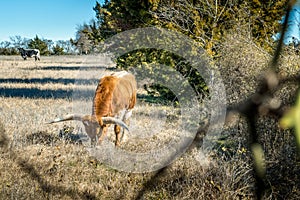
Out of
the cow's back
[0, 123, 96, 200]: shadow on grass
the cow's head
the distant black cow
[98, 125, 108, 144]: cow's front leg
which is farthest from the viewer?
the distant black cow

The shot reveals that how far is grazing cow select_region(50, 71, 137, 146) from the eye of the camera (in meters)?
5.90

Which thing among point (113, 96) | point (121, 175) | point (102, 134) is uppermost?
point (113, 96)

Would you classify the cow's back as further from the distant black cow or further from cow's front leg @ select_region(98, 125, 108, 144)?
the distant black cow

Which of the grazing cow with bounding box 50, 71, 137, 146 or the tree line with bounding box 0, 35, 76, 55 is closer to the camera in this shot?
the grazing cow with bounding box 50, 71, 137, 146

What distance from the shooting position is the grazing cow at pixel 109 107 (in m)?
5.90

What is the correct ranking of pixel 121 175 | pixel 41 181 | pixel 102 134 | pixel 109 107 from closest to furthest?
pixel 41 181, pixel 121 175, pixel 102 134, pixel 109 107

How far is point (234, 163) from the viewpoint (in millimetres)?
3697

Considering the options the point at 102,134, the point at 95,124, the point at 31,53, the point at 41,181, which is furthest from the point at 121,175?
the point at 31,53

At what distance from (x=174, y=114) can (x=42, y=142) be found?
315cm

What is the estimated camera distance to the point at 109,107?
6320 mm

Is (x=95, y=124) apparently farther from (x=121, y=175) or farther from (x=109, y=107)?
(x=121, y=175)

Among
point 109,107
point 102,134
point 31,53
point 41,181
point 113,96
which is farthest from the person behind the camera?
point 31,53

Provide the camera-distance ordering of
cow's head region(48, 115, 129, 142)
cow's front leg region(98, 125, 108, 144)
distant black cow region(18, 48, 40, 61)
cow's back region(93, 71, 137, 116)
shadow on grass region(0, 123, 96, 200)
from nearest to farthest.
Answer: shadow on grass region(0, 123, 96, 200)
cow's front leg region(98, 125, 108, 144)
cow's head region(48, 115, 129, 142)
cow's back region(93, 71, 137, 116)
distant black cow region(18, 48, 40, 61)

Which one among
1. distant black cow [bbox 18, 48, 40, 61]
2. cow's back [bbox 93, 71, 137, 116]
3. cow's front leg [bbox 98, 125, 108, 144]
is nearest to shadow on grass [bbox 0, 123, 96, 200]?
cow's front leg [bbox 98, 125, 108, 144]
